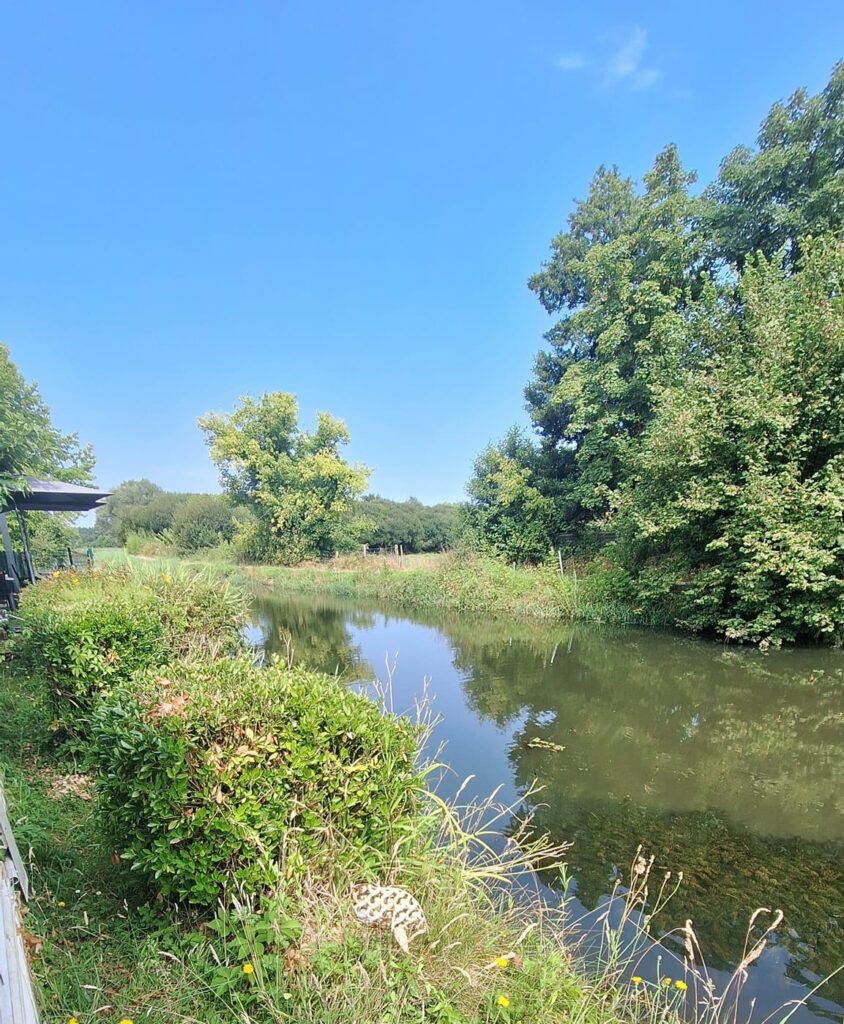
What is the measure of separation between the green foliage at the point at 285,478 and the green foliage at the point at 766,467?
19.4 meters

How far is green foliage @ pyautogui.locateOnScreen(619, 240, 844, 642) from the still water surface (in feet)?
3.49

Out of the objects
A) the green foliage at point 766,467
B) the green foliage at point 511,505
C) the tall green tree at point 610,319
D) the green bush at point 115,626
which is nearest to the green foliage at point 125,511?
the green foliage at point 511,505

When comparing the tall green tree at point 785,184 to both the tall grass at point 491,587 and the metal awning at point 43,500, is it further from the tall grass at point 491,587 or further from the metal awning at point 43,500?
the metal awning at point 43,500

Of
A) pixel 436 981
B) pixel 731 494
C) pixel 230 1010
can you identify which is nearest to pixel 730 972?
pixel 436 981

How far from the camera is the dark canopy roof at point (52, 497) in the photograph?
7.24 metres

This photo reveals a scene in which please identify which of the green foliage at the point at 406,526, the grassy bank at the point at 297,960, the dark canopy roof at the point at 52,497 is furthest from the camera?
the green foliage at the point at 406,526

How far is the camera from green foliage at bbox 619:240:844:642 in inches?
320

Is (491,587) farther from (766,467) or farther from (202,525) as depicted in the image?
(202,525)

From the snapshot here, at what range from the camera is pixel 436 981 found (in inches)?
68.6

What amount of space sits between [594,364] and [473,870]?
15823 mm

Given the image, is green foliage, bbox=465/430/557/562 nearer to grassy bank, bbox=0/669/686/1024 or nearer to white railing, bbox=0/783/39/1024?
grassy bank, bbox=0/669/686/1024

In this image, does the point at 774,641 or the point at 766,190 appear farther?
the point at 766,190

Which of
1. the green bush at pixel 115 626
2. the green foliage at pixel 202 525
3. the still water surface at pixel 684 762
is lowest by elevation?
the still water surface at pixel 684 762

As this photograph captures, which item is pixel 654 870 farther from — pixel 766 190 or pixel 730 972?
pixel 766 190
